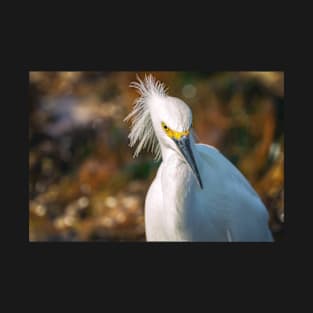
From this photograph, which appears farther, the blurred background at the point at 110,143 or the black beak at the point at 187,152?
the blurred background at the point at 110,143

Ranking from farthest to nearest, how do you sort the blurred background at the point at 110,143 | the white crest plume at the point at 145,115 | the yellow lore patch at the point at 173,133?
the blurred background at the point at 110,143, the white crest plume at the point at 145,115, the yellow lore patch at the point at 173,133

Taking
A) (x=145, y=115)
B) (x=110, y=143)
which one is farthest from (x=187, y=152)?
(x=110, y=143)

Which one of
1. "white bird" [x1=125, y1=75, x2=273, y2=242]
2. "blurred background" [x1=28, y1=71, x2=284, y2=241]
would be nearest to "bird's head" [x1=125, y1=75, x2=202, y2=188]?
"white bird" [x1=125, y1=75, x2=273, y2=242]

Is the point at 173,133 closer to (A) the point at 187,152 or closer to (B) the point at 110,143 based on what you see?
(A) the point at 187,152

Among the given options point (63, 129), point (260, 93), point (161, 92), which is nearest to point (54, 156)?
point (63, 129)

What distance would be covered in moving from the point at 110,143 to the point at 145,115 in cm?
210

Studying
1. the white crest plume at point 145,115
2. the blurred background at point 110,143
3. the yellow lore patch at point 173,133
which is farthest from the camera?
the blurred background at point 110,143

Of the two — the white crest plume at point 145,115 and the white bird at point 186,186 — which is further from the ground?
the white crest plume at point 145,115

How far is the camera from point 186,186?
336 cm

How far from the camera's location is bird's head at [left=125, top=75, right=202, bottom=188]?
3.22 m

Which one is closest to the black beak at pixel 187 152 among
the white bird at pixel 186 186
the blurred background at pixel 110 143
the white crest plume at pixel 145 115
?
the white bird at pixel 186 186

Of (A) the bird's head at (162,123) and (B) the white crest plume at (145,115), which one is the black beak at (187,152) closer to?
(A) the bird's head at (162,123)

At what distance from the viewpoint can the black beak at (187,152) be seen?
3.21 metres

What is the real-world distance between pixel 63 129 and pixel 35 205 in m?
0.75
